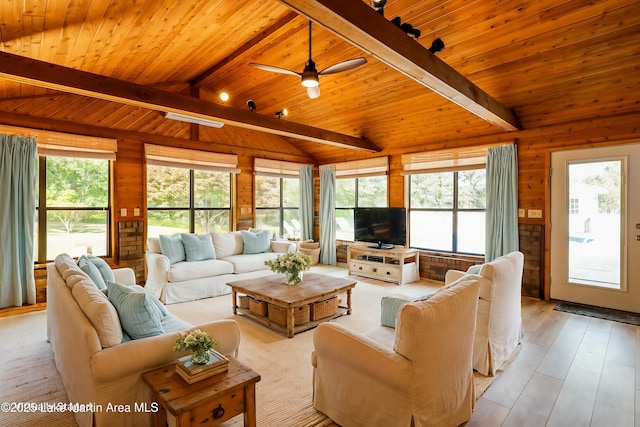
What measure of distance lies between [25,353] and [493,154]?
623cm

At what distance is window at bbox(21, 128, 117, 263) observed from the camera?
4684 mm

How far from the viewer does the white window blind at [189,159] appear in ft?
18.4

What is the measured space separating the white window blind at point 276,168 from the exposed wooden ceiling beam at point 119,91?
216 cm

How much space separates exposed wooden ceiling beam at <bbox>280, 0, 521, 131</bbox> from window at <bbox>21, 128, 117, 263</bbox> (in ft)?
14.9

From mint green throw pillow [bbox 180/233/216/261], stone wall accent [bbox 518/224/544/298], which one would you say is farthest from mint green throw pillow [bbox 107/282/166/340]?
stone wall accent [bbox 518/224/544/298]

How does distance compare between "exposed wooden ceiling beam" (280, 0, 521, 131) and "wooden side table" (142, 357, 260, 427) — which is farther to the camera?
"exposed wooden ceiling beam" (280, 0, 521, 131)

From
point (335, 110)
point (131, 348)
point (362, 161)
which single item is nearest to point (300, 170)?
point (362, 161)

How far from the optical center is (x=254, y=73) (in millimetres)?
5188

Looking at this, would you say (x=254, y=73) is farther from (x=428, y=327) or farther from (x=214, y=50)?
(x=428, y=327)

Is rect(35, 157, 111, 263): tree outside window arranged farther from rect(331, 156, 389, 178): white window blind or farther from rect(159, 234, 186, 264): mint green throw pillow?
rect(331, 156, 389, 178): white window blind

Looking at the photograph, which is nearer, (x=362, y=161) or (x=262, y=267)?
(x=262, y=267)

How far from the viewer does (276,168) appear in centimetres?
736

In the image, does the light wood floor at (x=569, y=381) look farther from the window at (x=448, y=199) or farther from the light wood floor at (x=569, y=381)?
the window at (x=448, y=199)

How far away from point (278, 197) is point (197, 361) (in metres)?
6.00
